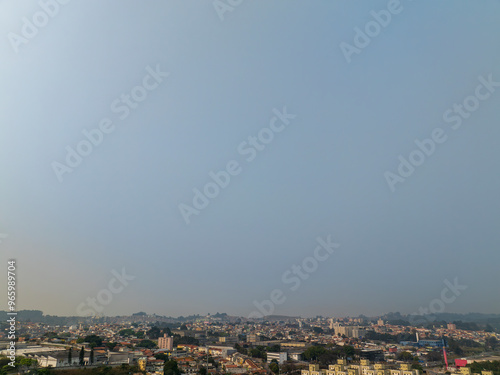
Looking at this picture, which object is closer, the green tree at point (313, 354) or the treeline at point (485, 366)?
the treeline at point (485, 366)

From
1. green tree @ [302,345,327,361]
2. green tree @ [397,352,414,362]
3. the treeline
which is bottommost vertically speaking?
green tree @ [397,352,414,362]

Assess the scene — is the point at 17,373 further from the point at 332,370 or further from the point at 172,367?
the point at 332,370

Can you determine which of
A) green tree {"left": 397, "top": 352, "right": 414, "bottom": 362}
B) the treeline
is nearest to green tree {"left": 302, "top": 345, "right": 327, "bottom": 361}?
green tree {"left": 397, "top": 352, "right": 414, "bottom": 362}

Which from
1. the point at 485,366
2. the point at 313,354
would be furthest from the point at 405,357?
the point at 485,366

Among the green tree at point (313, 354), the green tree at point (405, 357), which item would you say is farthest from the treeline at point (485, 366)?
the green tree at point (313, 354)

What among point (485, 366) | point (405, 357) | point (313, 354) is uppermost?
point (485, 366)

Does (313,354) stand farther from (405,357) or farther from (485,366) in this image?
(485,366)

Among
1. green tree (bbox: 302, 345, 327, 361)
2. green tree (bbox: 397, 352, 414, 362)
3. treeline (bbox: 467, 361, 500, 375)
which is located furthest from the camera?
green tree (bbox: 302, 345, 327, 361)

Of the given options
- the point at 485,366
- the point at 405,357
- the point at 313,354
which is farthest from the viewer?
the point at 313,354

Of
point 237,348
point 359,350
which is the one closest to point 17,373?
point 237,348

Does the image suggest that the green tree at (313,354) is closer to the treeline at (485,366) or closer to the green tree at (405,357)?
the green tree at (405,357)

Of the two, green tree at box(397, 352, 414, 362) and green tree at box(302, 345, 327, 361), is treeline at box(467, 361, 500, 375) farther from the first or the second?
green tree at box(302, 345, 327, 361)
